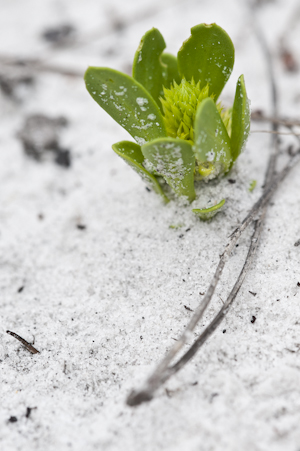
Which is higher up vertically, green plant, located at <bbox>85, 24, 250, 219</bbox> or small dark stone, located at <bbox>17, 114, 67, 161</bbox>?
green plant, located at <bbox>85, 24, 250, 219</bbox>

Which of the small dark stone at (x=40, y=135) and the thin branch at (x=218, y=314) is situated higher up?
the thin branch at (x=218, y=314)

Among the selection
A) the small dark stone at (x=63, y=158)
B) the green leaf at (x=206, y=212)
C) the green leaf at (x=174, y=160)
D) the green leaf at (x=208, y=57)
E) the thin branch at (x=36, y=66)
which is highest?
the green leaf at (x=208, y=57)

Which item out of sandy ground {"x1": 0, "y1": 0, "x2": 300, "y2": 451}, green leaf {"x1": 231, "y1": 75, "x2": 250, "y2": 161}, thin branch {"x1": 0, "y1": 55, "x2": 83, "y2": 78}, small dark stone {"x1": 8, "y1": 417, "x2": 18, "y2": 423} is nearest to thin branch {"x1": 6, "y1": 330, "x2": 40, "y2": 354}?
sandy ground {"x1": 0, "y1": 0, "x2": 300, "y2": 451}

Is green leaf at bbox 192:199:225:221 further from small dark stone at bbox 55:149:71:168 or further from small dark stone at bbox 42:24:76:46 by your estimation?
small dark stone at bbox 42:24:76:46

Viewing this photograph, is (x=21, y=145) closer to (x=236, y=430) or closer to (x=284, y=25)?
(x=236, y=430)

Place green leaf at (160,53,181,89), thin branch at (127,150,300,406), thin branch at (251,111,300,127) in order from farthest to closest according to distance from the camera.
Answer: thin branch at (251,111,300,127), green leaf at (160,53,181,89), thin branch at (127,150,300,406)

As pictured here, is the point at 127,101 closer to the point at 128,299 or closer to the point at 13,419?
the point at 128,299

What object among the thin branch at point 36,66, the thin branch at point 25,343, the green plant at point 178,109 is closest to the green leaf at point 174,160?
the green plant at point 178,109

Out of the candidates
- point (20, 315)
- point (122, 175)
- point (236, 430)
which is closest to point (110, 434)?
point (236, 430)

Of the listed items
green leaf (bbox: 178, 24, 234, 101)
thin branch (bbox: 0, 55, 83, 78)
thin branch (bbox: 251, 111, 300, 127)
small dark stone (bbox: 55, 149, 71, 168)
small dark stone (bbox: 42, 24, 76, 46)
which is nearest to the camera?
green leaf (bbox: 178, 24, 234, 101)

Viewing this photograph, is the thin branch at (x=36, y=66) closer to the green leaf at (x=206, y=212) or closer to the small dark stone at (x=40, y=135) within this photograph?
the small dark stone at (x=40, y=135)
